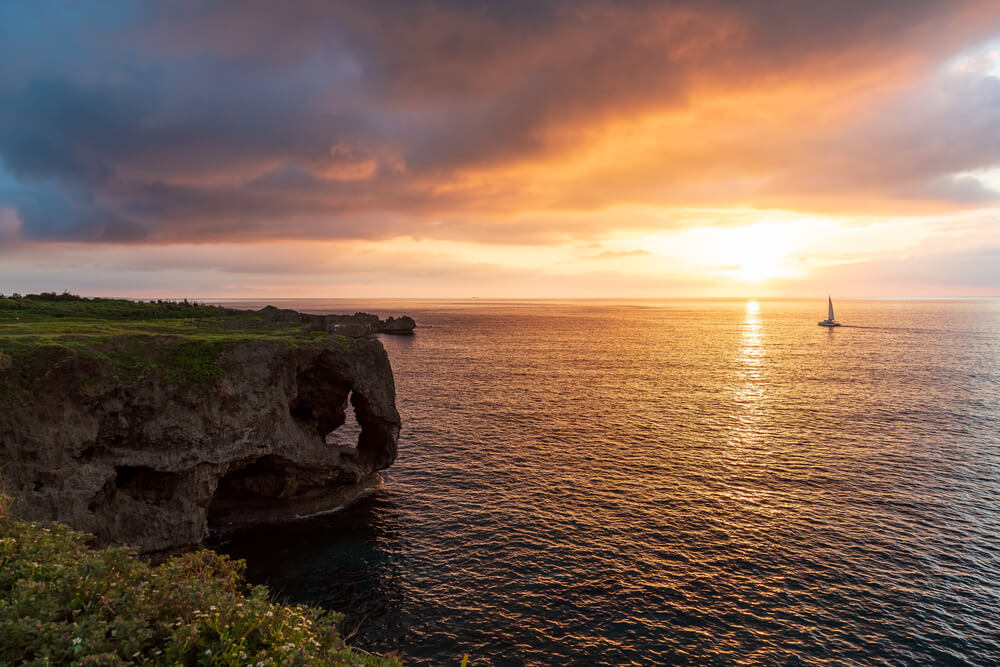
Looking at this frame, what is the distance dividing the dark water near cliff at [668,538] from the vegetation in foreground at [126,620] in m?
15.7

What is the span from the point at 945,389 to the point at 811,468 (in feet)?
184

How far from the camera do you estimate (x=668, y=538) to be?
33.8 meters

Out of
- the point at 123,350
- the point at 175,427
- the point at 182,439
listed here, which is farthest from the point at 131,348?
the point at 182,439

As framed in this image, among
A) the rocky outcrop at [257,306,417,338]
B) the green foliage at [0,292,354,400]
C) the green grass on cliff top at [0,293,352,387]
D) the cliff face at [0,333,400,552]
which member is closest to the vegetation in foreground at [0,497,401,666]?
the cliff face at [0,333,400,552]

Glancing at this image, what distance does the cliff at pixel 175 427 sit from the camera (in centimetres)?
2595

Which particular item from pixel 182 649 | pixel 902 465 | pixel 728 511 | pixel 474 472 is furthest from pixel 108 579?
pixel 902 465

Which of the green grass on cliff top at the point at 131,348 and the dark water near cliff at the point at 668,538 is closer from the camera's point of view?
the dark water near cliff at the point at 668,538

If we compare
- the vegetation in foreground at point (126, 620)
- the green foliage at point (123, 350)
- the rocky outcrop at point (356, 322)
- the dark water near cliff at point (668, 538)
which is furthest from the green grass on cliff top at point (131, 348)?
the rocky outcrop at point (356, 322)

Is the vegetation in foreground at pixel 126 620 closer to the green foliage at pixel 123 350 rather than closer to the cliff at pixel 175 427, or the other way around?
the cliff at pixel 175 427

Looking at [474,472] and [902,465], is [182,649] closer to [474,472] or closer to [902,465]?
[474,472]

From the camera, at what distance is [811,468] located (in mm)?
46375

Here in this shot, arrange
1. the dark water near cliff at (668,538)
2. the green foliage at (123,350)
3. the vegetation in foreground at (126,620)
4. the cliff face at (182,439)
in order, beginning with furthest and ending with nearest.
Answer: the green foliage at (123,350) < the cliff face at (182,439) < the dark water near cliff at (668,538) < the vegetation in foreground at (126,620)

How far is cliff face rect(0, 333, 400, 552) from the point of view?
25.9 m

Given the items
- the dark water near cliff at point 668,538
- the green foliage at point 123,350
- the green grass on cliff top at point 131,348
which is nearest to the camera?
the dark water near cliff at point 668,538
